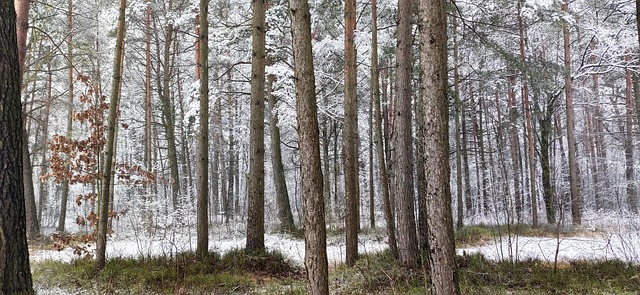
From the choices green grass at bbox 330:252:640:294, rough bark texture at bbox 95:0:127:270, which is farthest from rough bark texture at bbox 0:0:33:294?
green grass at bbox 330:252:640:294

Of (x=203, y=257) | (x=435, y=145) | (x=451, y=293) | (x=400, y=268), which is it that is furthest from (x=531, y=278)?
(x=203, y=257)

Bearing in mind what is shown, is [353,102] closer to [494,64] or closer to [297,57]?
[297,57]

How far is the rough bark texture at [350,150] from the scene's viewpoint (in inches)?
282

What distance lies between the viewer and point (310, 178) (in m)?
3.86

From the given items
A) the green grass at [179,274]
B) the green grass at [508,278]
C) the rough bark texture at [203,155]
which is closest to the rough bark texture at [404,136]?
the green grass at [508,278]

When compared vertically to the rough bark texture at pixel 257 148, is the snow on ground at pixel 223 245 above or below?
below

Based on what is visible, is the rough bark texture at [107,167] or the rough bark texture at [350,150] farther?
the rough bark texture at [350,150]

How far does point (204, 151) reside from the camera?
741cm

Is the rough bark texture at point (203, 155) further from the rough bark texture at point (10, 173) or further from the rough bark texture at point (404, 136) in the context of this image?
the rough bark texture at point (404, 136)

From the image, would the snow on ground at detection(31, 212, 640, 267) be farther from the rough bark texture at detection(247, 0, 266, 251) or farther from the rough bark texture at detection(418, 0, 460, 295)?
the rough bark texture at detection(418, 0, 460, 295)

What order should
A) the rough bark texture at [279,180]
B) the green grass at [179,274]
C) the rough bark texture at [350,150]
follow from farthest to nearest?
the rough bark texture at [279,180] < the rough bark texture at [350,150] < the green grass at [179,274]

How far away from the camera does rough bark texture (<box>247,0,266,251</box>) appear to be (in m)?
7.66

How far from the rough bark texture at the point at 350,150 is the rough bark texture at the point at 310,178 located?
10.8 ft

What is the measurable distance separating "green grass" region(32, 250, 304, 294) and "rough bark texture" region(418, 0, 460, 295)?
8.63 feet
